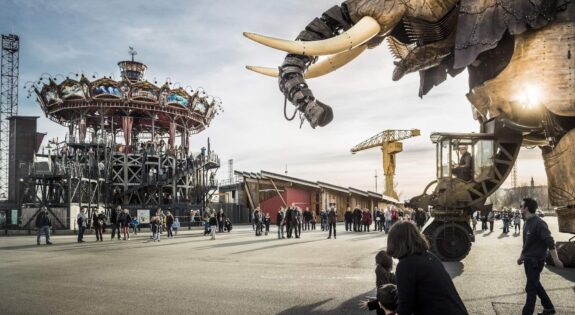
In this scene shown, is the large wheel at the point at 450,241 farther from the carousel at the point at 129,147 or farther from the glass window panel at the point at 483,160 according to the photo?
the carousel at the point at 129,147

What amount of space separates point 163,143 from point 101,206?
10.3m

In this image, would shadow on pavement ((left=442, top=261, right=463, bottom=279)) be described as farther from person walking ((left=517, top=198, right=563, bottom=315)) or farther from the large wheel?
person walking ((left=517, top=198, right=563, bottom=315))

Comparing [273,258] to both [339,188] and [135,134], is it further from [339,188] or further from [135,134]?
[135,134]

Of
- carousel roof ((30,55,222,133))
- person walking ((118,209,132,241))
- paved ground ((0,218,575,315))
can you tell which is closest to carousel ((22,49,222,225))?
carousel roof ((30,55,222,133))

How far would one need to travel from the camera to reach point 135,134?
178ft

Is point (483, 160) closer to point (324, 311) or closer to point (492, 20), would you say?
point (492, 20)

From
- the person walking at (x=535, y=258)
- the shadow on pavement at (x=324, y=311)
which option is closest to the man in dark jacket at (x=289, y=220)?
the shadow on pavement at (x=324, y=311)

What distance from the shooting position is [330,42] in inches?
281

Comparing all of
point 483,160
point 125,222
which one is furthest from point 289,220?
point 483,160

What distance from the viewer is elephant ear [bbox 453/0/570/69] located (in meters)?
7.25

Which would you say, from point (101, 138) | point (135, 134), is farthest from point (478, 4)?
point (135, 134)

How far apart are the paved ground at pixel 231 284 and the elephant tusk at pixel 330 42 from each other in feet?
11.2

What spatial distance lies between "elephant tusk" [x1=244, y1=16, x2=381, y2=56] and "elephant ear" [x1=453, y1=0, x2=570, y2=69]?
4.36 ft

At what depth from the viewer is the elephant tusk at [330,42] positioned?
6809mm
